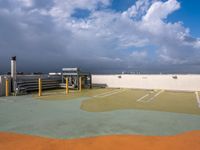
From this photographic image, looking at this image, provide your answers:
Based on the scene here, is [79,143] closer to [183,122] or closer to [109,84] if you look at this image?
[183,122]

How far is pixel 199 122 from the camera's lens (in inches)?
170

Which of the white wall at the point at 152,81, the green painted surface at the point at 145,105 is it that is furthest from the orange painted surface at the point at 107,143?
the white wall at the point at 152,81

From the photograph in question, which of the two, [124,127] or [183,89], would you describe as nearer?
[124,127]

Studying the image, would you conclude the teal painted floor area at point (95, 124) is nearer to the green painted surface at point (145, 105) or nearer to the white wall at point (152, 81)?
the green painted surface at point (145, 105)

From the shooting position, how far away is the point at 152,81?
42.4 ft

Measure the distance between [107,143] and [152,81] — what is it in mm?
10764

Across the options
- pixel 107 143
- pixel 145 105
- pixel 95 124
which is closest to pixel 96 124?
pixel 95 124

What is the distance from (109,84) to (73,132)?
37.5ft

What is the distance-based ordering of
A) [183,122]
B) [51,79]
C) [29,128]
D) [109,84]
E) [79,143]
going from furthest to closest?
[109,84] < [51,79] < [183,122] < [29,128] < [79,143]

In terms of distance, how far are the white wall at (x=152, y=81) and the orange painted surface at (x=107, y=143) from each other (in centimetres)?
925

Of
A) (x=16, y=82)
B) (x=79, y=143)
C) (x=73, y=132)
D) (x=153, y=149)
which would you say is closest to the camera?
(x=153, y=149)

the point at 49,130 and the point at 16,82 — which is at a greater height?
the point at 16,82

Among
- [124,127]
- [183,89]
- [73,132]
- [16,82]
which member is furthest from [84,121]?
[183,89]

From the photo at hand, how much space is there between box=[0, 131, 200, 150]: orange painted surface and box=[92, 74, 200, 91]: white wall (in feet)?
Result: 30.4
